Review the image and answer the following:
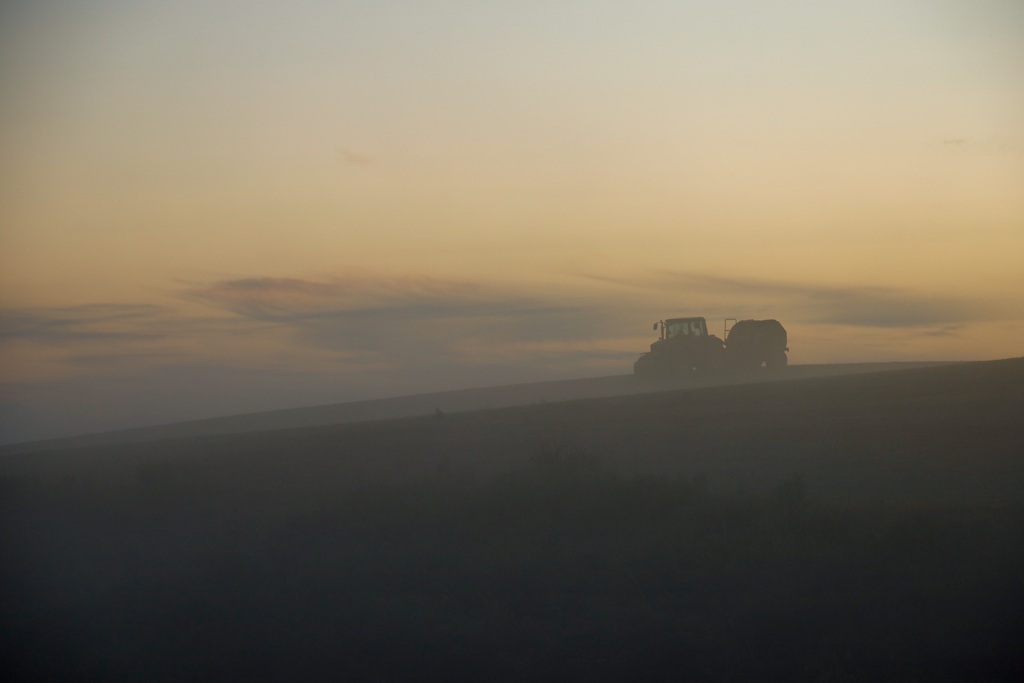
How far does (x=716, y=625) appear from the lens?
11273 mm

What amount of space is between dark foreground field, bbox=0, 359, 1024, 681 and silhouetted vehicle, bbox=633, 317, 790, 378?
22.3 metres

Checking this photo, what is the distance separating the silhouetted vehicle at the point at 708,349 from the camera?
45.2 metres

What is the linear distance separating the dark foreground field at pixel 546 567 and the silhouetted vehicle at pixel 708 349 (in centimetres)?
2235

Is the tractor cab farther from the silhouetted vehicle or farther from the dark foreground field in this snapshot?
the dark foreground field

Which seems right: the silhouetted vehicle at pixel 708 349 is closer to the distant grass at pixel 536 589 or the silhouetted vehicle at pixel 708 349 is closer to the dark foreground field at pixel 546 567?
the dark foreground field at pixel 546 567

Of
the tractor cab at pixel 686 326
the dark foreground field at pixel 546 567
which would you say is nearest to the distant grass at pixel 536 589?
the dark foreground field at pixel 546 567

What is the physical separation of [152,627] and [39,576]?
3735 mm

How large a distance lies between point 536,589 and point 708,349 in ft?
113

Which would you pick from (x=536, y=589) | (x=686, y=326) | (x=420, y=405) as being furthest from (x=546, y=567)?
(x=420, y=405)

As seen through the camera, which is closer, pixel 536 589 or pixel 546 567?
pixel 536 589

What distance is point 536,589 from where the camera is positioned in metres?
12.8

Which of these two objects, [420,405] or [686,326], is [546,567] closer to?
[686,326]

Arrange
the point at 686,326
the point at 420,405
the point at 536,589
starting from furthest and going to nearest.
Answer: the point at 420,405 → the point at 686,326 → the point at 536,589

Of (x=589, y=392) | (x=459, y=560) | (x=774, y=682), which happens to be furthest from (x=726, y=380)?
(x=774, y=682)
